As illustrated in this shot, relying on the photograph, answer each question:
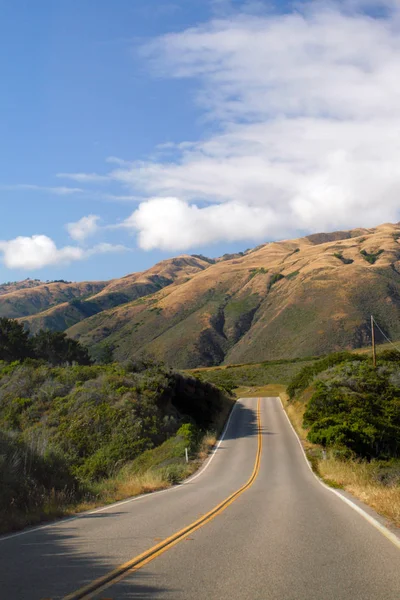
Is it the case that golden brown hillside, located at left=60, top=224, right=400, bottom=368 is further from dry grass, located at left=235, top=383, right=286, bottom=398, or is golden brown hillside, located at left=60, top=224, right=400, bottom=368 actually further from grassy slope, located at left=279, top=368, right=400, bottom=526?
grassy slope, located at left=279, top=368, right=400, bottom=526

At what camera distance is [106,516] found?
429 inches

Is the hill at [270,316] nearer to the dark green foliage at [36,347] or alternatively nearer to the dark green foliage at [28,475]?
the dark green foliage at [36,347]

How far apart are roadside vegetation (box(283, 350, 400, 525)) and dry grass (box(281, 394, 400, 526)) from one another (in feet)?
0.17

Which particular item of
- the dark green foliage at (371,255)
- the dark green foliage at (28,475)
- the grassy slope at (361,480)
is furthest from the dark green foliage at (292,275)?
the dark green foliage at (28,475)

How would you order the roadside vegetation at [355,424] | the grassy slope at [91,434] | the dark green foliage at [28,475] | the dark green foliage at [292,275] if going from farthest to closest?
the dark green foliage at [292,275]
the roadside vegetation at [355,424]
the grassy slope at [91,434]
the dark green foliage at [28,475]

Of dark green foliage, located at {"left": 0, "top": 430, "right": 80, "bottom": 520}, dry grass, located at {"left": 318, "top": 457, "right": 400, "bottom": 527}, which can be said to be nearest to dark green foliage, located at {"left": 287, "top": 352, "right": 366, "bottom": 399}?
dry grass, located at {"left": 318, "top": 457, "right": 400, "bottom": 527}

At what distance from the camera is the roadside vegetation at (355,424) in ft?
74.8

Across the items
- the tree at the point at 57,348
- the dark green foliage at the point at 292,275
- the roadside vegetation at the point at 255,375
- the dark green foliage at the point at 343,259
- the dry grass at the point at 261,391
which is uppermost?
the dark green foliage at the point at 343,259

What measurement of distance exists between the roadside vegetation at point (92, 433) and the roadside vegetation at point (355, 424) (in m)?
7.07

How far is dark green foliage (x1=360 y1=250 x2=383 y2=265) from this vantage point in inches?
7160

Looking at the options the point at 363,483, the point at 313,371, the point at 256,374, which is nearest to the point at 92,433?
the point at 363,483

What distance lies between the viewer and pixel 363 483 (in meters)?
15.7

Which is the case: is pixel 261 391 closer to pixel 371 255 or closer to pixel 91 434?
pixel 91 434

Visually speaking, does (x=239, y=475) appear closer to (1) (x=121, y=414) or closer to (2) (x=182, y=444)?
(2) (x=182, y=444)
